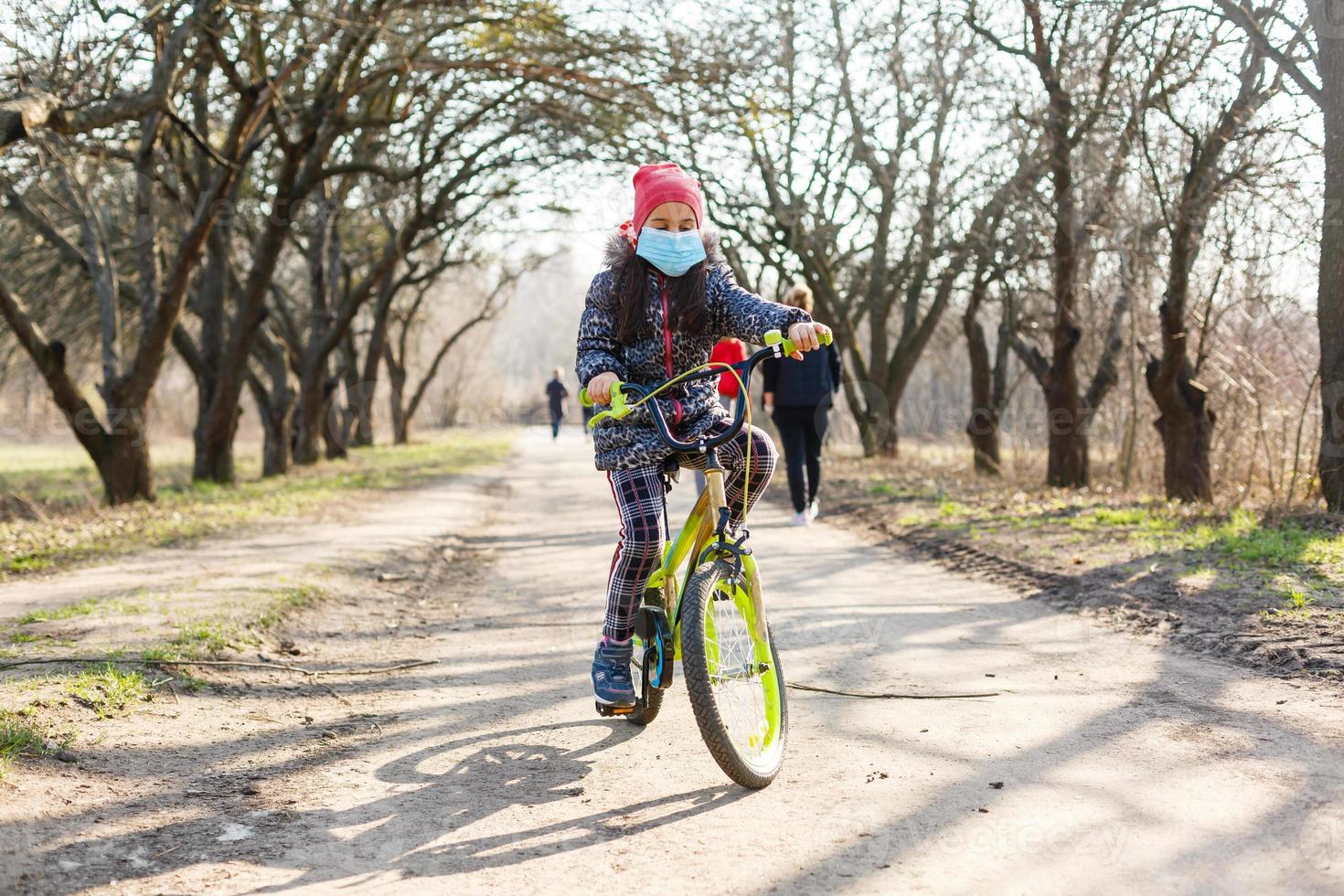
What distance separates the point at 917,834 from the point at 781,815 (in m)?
0.43

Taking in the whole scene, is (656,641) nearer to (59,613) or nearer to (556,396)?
(59,613)

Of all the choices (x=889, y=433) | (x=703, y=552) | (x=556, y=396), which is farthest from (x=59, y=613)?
(x=556, y=396)

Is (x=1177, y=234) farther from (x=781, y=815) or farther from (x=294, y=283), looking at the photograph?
(x=294, y=283)

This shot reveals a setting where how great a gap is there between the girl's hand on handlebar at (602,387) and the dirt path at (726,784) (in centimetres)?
130

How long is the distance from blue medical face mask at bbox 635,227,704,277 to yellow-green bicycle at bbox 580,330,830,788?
42cm

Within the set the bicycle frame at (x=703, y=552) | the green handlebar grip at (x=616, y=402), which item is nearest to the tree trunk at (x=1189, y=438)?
the bicycle frame at (x=703, y=552)

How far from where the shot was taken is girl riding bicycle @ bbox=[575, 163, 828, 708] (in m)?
4.05

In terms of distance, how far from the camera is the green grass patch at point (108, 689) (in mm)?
4578

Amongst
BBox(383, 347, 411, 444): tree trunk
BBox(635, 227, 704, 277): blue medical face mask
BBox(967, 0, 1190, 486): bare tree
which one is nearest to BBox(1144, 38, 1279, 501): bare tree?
BBox(967, 0, 1190, 486): bare tree

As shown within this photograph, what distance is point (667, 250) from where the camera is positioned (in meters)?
4.07

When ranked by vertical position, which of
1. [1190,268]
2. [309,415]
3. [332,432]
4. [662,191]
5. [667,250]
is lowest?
[332,432]

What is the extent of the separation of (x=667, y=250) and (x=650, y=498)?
35.0 inches

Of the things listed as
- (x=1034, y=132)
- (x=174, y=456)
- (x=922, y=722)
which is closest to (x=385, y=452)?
(x=174, y=456)

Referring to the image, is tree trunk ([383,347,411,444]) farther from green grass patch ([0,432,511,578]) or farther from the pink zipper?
the pink zipper
